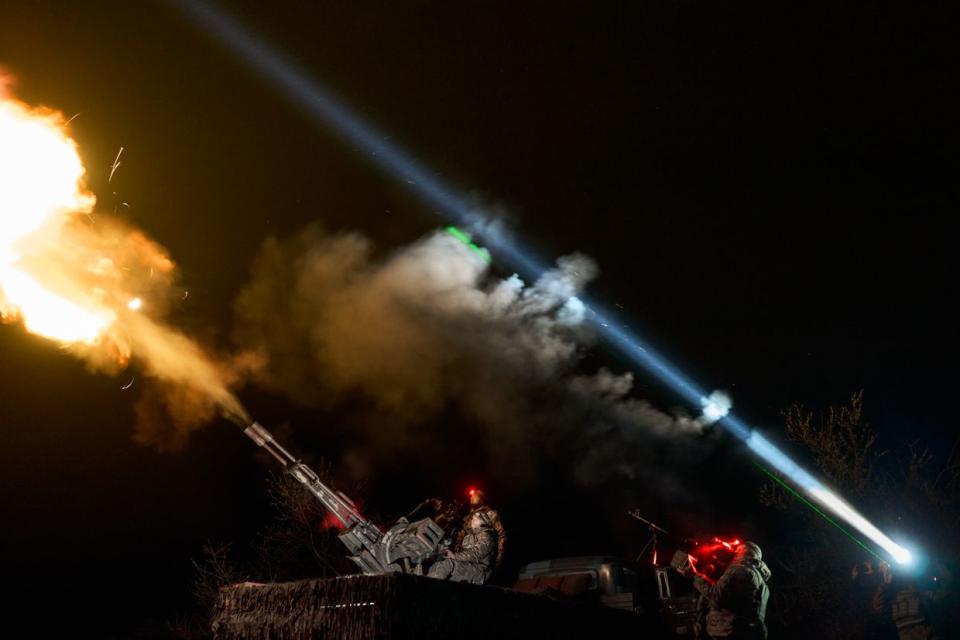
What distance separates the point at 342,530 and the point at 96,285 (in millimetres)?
4701

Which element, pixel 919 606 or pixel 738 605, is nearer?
pixel 738 605

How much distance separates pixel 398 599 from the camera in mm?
3436

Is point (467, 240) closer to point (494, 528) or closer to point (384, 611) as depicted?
point (494, 528)

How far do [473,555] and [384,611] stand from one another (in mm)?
4134

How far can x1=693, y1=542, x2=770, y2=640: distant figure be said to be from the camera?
7059 mm

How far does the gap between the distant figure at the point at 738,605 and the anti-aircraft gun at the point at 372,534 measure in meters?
3.07

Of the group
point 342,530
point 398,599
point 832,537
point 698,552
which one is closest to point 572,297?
point 698,552

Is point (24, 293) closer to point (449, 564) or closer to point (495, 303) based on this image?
point (449, 564)

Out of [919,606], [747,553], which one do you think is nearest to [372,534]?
[747,553]

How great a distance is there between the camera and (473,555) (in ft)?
24.2

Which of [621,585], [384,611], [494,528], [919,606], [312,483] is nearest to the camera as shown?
[384,611]

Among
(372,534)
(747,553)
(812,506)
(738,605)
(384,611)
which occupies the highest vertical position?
(812,506)

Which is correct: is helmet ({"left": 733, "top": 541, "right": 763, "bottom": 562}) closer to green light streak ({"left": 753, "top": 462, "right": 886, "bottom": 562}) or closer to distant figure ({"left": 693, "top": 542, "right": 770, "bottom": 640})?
distant figure ({"left": 693, "top": 542, "right": 770, "bottom": 640})

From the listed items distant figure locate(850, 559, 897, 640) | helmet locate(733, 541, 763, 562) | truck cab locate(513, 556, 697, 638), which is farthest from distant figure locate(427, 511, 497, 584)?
distant figure locate(850, 559, 897, 640)
